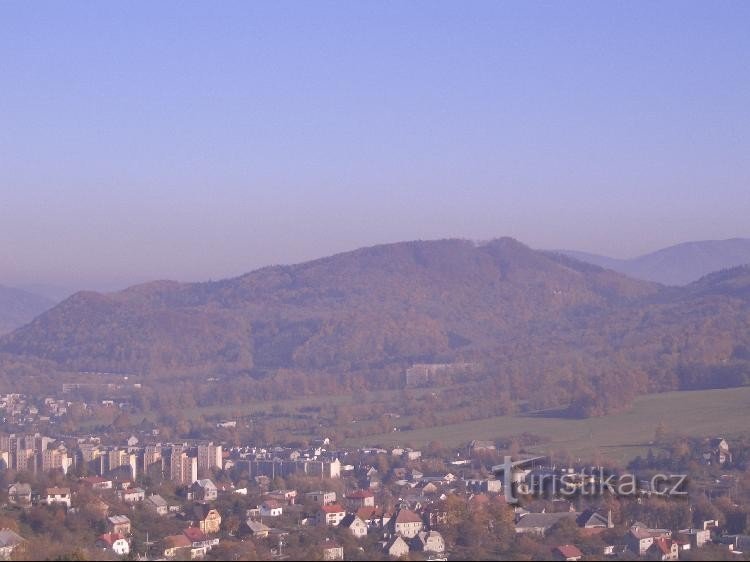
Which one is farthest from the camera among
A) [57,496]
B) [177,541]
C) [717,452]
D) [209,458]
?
[209,458]

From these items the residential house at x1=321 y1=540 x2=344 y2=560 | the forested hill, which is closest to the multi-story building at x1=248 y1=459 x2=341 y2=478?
the residential house at x1=321 y1=540 x2=344 y2=560

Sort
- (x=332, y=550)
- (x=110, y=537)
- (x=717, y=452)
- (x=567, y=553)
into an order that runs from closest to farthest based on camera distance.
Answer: (x=567, y=553) → (x=332, y=550) → (x=110, y=537) → (x=717, y=452)

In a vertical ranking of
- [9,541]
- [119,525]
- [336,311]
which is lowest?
[119,525]

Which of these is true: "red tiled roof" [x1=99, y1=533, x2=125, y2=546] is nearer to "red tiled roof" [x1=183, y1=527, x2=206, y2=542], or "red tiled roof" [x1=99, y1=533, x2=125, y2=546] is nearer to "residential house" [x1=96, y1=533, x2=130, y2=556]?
"residential house" [x1=96, y1=533, x2=130, y2=556]

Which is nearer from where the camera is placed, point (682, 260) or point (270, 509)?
point (270, 509)

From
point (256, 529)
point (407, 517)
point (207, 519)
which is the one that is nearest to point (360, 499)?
point (407, 517)

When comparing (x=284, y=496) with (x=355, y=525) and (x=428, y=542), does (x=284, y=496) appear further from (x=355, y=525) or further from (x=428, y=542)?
(x=428, y=542)

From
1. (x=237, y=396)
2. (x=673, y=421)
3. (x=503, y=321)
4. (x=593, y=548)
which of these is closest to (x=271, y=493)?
(x=593, y=548)

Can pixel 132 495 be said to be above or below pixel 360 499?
above

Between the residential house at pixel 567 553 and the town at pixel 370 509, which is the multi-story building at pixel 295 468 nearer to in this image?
the town at pixel 370 509
